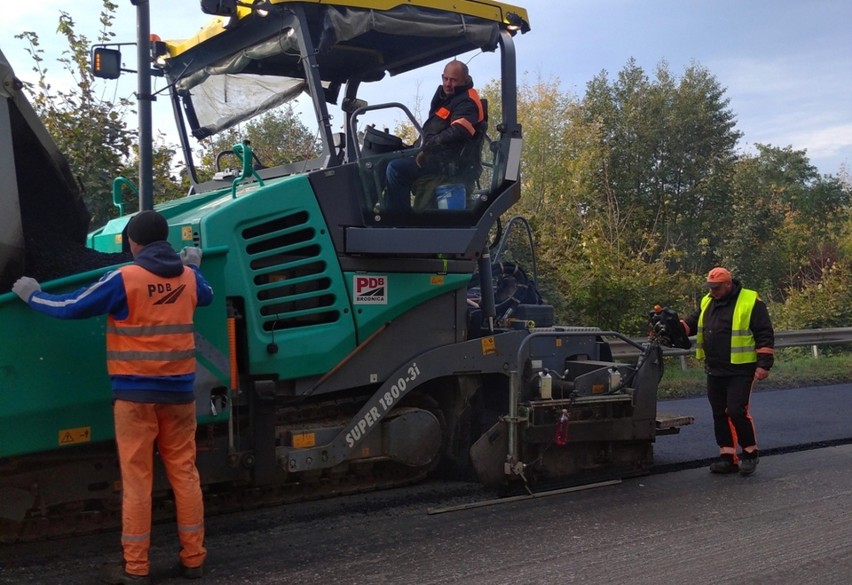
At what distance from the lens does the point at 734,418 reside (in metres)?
6.62

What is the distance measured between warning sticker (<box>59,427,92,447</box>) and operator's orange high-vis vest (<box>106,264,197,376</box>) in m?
0.39

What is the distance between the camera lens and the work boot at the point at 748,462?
20.9ft

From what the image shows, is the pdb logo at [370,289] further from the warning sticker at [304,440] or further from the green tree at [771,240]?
the green tree at [771,240]

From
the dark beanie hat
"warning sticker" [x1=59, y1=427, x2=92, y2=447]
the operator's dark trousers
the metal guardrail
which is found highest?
the dark beanie hat

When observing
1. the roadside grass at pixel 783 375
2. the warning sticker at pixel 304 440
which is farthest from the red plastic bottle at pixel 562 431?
the roadside grass at pixel 783 375

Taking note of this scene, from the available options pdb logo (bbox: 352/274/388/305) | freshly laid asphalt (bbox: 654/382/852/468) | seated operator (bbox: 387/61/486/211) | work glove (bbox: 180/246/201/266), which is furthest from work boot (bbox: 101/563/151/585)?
freshly laid asphalt (bbox: 654/382/852/468)

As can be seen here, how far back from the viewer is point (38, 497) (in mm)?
4301

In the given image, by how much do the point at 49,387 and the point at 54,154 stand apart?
4.40 feet

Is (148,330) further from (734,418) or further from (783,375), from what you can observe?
(783,375)

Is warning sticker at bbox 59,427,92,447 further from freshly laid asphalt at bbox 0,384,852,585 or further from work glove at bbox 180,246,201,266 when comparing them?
work glove at bbox 180,246,201,266

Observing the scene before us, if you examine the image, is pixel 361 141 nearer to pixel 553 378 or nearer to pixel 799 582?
pixel 553 378

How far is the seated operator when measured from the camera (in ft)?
17.5

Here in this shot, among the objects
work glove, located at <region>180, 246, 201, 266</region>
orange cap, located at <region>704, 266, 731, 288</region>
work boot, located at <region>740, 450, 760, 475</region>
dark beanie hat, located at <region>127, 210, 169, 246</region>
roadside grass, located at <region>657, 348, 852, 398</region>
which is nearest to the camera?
dark beanie hat, located at <region>127, 210, 169, 246</region>

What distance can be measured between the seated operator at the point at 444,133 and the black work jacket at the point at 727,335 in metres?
2.52
